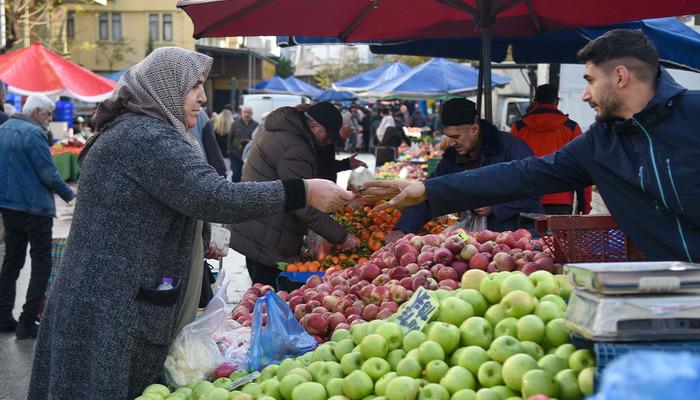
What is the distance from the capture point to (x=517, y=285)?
2.99m

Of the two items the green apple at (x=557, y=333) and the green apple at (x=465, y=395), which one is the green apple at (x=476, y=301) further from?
the green apple at (x=465, y=395)

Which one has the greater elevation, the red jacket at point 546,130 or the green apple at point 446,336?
Result: the red jacket at point 546,130

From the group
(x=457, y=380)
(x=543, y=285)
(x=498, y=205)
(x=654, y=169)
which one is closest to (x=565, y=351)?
(x=457, y=380)

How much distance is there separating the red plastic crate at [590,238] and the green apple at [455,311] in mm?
753

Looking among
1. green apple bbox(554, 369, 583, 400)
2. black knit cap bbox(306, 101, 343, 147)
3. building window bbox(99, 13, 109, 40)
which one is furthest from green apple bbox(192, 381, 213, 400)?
building window bbox(99, 13, 109, 40)

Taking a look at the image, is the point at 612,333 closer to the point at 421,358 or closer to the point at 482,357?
the point at 482,357

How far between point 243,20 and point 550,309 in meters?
4.06

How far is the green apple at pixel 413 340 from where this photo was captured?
2.95 m

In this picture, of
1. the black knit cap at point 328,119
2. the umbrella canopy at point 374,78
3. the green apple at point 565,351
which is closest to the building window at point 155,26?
the umbrella canopy at point 374,78

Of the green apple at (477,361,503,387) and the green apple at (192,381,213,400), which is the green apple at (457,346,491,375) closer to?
the green apple at (477,361,503,387)

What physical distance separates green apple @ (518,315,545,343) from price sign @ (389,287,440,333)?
429 mm

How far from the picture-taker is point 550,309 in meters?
2.77

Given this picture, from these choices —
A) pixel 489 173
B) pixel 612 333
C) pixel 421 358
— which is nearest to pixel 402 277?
pixel 489 173

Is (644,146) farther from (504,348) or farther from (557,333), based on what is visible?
(504,348)
